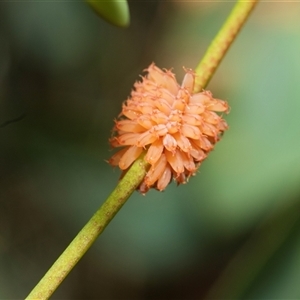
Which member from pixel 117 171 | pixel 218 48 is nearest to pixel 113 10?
pixel 218 48

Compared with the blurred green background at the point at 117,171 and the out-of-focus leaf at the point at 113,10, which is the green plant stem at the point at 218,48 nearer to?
the out-of-focus leaf at the point at 113,10

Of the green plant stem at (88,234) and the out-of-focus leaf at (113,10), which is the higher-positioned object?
the out-of-focus leaf at (113,10)

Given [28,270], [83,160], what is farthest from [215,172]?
[28,270]

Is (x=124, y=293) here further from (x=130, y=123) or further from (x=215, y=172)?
(x=130, y=123)

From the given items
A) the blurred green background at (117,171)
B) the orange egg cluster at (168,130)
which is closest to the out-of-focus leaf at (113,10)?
the orange egg cluster at (168,130)

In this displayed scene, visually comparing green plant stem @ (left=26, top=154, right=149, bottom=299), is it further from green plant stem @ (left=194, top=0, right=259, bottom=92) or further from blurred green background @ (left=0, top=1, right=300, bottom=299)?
blurred green background @ (left=0, top=1, right=300, bottom=299)

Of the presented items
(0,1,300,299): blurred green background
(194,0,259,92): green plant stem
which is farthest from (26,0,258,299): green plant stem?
(0,1,300,299): blurred green background

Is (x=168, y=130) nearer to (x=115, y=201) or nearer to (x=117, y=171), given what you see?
(x=115, y=201)
